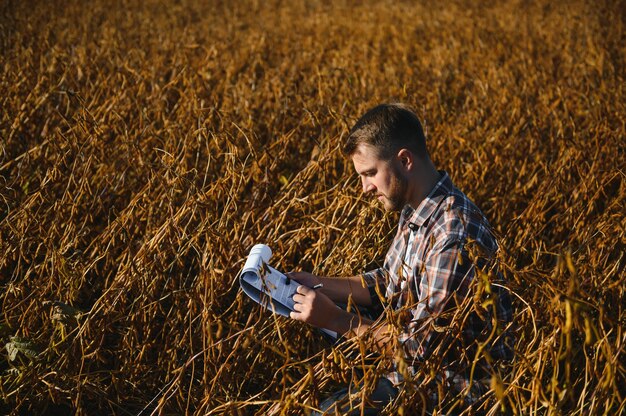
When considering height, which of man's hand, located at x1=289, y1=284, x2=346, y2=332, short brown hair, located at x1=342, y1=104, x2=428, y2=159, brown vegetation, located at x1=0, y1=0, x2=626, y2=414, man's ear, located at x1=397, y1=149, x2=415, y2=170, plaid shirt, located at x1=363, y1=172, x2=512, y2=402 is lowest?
brown vegetation, located at x1=0, y1=0, x2=626, y2=414

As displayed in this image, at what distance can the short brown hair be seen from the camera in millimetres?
1808

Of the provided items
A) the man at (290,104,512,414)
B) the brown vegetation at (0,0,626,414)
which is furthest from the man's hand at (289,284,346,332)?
the brown vegetation at (0,0,626,414)

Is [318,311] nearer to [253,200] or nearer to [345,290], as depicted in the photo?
[345,290]

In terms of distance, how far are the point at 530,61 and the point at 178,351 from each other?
3400 millimetres

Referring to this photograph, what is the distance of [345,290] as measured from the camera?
77.0 inches

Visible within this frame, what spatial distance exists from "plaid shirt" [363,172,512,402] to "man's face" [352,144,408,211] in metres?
0.07

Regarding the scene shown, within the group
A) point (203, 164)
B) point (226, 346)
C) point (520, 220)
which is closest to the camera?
point (226, 346)

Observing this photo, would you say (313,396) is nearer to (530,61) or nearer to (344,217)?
(344,217)

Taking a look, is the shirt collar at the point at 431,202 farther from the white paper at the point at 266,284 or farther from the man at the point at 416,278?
the white paper at the point at 266,284

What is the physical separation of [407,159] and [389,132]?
9cm

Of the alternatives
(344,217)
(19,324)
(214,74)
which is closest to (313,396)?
(344,217)

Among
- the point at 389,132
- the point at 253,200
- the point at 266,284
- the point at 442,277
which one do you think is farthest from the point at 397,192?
the point at 253,200

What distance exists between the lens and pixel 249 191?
282 centimetres

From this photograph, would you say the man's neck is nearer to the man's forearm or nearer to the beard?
the beard
